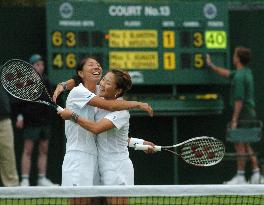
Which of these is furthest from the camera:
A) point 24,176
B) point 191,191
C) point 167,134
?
point 167,134

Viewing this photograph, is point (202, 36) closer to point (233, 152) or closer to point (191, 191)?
point (233, 152)

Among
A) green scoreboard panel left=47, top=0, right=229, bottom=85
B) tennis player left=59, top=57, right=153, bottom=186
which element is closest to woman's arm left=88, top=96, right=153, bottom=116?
tennis player left=59, top=57, right=153, bottom=186

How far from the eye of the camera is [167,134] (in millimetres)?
13656

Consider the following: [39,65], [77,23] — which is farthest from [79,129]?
[77,23]

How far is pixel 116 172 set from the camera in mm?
7477

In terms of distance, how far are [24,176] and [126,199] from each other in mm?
5526

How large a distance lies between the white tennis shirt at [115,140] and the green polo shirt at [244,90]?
17.8ft

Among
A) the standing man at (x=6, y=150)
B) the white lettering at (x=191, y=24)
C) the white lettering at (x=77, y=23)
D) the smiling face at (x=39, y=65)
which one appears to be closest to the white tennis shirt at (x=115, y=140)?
the standing man at (x=6, y=150)

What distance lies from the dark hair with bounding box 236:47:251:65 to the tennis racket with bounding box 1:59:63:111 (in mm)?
5544

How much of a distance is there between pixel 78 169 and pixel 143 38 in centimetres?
576

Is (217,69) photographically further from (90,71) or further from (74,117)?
(74,117)

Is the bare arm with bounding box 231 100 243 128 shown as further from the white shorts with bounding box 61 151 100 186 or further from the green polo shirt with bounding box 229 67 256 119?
the white shorts with bounding box 61 151 100 186

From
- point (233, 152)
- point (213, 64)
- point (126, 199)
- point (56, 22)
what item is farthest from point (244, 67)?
point (126, 199)

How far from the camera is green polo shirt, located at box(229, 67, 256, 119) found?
12.8 metres
